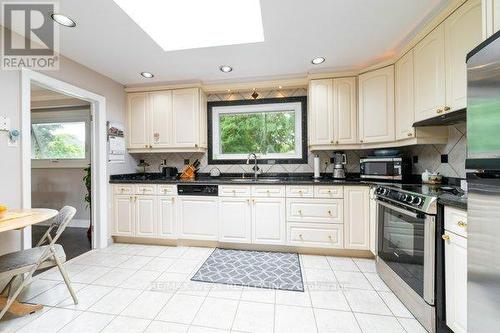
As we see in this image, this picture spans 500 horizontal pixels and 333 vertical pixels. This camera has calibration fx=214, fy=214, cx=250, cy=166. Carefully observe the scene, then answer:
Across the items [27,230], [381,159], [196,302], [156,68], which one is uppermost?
[156,68]

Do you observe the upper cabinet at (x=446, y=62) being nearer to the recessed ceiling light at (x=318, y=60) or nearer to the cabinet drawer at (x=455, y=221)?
the cabinet drawer at (x=455, y=221)

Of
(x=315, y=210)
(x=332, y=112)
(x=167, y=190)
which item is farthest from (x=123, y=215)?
(x=332, y=112)

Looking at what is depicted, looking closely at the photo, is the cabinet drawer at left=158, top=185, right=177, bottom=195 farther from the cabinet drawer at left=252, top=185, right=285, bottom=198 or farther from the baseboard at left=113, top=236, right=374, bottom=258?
the cabinet drawer at left=252, top=185, right=285, bottom=198

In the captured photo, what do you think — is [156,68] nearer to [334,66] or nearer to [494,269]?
[334,66]

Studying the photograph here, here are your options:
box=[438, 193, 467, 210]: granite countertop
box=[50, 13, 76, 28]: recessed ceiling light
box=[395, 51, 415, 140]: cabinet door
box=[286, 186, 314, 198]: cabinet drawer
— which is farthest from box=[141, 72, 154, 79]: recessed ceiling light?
box=[438, 193, 467, 210]: granite countertop

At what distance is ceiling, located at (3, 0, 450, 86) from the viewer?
174 centimetres

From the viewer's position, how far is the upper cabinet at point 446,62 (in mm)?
1505

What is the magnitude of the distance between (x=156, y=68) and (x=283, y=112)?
190 centimetres

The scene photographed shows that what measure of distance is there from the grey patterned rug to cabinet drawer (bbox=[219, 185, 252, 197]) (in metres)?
0.75

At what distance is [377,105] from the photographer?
2.62m

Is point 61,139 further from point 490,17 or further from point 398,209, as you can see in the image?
point 490,17

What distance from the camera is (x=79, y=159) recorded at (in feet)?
12.9

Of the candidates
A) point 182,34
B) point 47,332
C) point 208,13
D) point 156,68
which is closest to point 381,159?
point 208,13

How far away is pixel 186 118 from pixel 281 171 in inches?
65.4
